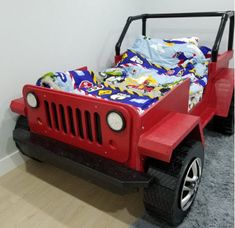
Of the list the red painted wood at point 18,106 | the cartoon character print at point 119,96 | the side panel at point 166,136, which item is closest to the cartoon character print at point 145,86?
the cartoon character print at point 119,96

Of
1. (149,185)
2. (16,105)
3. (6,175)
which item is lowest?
(6,175)

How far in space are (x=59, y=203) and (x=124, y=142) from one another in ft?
1.70

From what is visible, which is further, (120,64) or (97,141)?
(120,64)

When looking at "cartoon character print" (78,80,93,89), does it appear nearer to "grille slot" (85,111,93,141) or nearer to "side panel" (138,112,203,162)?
"grille slot" (85,111,93,141)

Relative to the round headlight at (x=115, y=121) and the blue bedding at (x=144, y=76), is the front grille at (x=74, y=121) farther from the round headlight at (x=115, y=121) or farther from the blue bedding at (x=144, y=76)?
the blue bedding at (x=144, y=76)

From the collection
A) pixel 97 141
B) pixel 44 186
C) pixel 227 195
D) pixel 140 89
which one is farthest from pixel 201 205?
pixel 44 186

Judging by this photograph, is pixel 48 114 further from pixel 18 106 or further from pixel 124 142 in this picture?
pixel 124 142

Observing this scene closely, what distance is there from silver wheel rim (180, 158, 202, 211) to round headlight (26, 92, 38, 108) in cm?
75

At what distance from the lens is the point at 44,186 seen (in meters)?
1.41

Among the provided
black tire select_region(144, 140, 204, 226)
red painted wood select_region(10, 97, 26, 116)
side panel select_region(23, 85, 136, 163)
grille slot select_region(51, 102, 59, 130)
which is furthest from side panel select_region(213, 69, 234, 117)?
red painted wood select_region(10, 97, 26, 116)

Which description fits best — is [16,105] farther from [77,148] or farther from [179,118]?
[179,118]

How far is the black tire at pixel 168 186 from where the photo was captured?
985mm

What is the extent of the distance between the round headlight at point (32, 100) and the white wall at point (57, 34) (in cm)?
26

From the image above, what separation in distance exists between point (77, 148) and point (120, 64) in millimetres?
892
